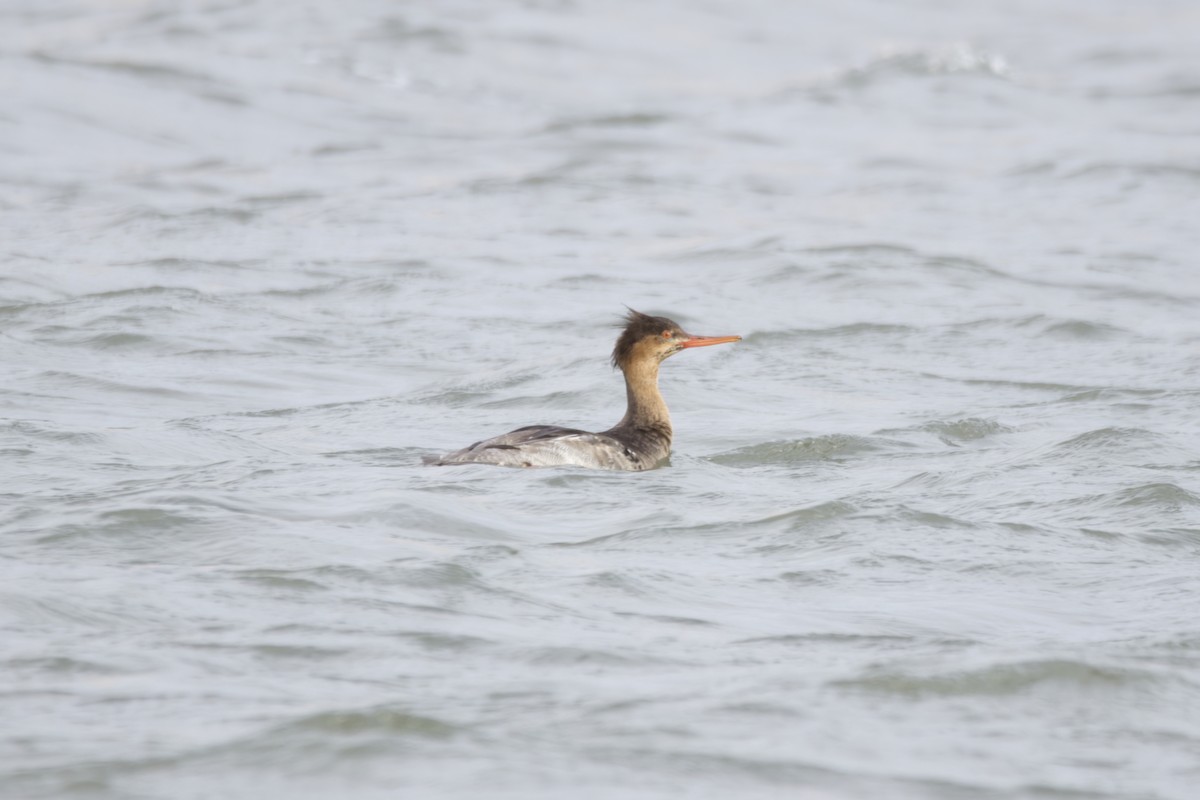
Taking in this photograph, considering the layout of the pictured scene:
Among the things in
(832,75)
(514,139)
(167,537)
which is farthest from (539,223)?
(167,537)

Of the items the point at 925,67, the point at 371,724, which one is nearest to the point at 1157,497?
the point at 371,724

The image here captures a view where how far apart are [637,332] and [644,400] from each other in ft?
1.25

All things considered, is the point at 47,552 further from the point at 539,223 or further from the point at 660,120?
the point at 660,120

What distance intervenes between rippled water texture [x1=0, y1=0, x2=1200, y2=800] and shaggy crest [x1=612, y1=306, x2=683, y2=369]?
64 centimetres

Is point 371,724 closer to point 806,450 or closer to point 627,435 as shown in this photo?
point 627,435

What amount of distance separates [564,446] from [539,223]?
29.8 ft

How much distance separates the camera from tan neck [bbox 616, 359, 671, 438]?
10.0 m

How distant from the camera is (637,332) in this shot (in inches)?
400

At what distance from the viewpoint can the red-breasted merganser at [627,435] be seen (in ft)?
29.1

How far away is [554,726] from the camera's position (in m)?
5.26

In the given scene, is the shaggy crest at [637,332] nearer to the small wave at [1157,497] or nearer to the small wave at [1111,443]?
the small wave at [1111,443]

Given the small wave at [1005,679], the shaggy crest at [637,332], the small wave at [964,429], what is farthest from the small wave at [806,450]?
the small wave at [1005,679]

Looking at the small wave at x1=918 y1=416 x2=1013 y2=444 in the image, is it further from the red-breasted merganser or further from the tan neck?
the tan neck

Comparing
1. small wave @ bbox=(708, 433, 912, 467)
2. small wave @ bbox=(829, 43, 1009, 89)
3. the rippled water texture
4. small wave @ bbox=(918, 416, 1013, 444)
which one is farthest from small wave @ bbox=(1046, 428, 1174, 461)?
small wave @ bbox=(829, 43, 1009, 89)
